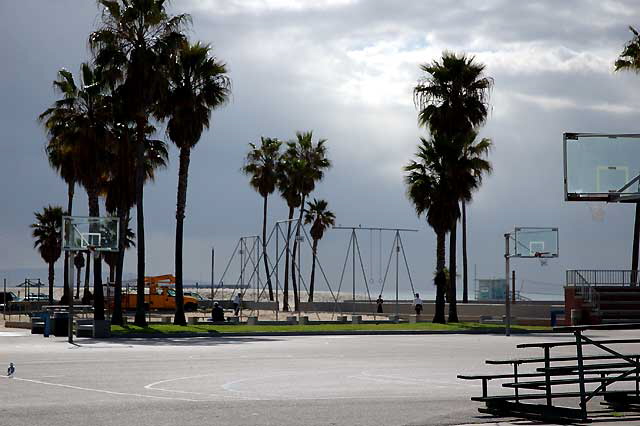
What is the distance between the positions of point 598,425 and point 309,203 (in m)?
74.8

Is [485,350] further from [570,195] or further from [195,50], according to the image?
[195,50]

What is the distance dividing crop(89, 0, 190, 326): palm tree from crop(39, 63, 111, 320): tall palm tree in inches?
53.6

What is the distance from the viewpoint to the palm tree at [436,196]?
5141 cm

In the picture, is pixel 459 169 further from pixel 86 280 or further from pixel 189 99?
pixel 86 280

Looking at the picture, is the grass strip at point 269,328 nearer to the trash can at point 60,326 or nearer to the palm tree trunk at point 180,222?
the palm tree trunk at point 180,222

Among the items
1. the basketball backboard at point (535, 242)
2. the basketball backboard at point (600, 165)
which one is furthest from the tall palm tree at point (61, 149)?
the basketball backboard at point (600, 165)

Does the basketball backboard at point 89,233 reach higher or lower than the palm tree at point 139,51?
lower

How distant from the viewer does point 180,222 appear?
46719 mm

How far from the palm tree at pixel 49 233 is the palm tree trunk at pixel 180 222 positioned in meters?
39.1

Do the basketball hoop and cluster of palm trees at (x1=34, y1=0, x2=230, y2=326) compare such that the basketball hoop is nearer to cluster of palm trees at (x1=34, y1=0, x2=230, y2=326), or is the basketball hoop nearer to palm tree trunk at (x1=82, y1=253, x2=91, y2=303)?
cluster of palm trees at (x1=34, y1=0, x2=230, y2=326)

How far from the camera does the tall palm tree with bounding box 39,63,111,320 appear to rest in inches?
1747

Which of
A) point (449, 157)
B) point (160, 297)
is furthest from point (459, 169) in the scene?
point (160, 297)

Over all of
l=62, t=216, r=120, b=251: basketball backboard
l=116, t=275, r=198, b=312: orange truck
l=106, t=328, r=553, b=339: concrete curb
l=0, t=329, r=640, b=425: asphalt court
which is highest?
l=62, t=216, r=120, b=251: basketball backboard

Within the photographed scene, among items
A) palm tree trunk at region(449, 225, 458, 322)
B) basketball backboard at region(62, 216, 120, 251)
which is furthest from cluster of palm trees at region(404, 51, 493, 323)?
basketball backboard at region(62, 216, 120, 251)
